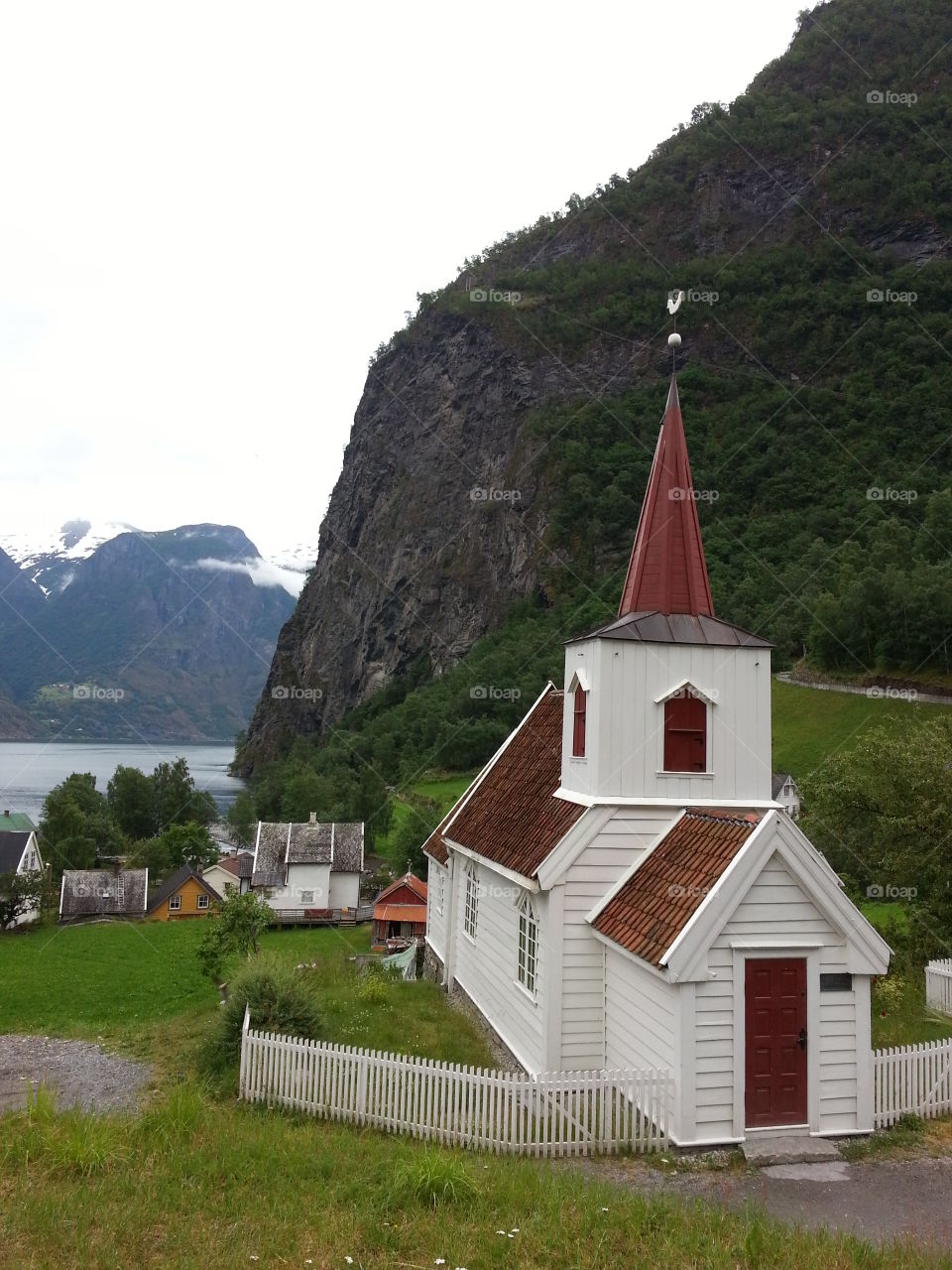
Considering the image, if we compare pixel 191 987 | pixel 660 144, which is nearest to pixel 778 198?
pixel 660 144

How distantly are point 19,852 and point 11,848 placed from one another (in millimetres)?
881

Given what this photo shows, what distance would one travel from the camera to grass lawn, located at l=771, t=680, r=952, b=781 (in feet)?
178

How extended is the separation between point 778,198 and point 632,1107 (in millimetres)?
148275

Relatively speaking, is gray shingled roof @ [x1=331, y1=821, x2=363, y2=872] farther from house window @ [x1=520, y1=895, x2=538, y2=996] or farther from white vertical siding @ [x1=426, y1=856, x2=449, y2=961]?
house window @ [x1=520, y1=895, x2=538, y2=996]

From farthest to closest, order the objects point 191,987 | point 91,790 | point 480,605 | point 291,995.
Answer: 1. point 480,605
2. point 91,790
3. point 191,987
4. point 291,995

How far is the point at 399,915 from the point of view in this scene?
40.6 m

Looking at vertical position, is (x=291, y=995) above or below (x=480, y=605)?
below

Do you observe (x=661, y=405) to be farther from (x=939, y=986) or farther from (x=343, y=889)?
(x=939, y=986)

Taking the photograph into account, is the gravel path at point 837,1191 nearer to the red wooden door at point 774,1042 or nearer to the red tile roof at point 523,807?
the red wooden door at point 774,1042

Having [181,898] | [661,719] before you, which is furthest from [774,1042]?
[181,898]

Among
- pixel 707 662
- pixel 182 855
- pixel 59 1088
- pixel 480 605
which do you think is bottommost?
pixel 182 855

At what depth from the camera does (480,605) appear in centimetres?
12138

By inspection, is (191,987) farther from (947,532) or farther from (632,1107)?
(947,532)

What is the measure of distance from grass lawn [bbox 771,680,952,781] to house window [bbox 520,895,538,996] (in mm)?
40647
